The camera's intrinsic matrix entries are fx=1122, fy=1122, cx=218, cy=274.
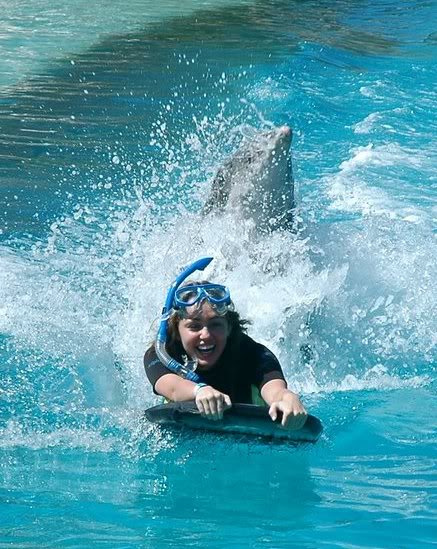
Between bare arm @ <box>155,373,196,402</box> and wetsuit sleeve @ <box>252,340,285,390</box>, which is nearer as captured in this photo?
bare arm @ <box>155,373,196,402</box>

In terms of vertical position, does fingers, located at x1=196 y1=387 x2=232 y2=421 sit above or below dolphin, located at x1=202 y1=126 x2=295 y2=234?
above

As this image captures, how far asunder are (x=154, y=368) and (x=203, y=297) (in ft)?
1.40

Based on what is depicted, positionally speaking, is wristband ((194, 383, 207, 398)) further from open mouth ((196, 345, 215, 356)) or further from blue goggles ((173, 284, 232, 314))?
blue goggles ((173, 284, 232, 314))

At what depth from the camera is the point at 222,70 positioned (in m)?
14.6

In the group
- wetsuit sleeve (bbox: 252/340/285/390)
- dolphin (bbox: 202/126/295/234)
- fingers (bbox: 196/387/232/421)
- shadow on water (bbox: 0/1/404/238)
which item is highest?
Answer: fingers (bbox: 196/387/232/421)

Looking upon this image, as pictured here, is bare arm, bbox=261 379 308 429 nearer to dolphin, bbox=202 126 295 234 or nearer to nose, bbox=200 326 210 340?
nose, bbox=200 326 210 340

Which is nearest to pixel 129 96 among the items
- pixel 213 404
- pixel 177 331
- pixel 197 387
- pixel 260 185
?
pixel 260 185

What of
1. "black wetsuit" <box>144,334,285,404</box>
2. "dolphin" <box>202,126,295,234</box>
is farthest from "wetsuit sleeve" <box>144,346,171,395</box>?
"dolphin" <box>202,126,295,234</box>

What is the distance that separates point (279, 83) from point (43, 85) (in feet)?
9.88

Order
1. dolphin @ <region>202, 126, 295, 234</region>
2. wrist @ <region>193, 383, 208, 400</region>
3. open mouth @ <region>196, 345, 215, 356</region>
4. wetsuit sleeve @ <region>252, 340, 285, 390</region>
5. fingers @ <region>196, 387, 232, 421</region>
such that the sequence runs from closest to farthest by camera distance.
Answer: fingers @ <region>196, 387, 232, 421</region> → wrist @ <region>193, 383, 208, 400</region> → wetsuit sleeve @ <region>252, 340, 285, 390</region> → open mouth @ <region>196, 345, 215, 356</region> → dolphin @ <region>202, 126, 295, 234</region>

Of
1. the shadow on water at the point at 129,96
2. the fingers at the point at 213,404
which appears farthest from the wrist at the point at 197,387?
the shadow on water at the point at 129,96

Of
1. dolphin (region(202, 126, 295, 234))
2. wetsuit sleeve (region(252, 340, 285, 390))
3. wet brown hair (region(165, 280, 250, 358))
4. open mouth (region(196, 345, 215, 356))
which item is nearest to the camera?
wetsuit sleeve (region(252, 340, 285, 390))

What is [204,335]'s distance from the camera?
527cm

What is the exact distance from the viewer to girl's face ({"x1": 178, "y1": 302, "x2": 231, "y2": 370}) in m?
5.28
